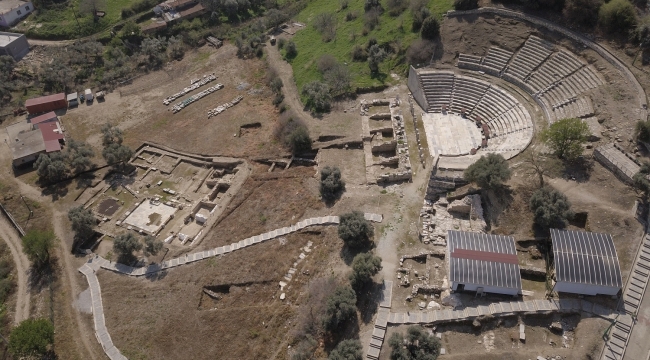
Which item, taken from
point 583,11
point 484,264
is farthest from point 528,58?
point 484,264

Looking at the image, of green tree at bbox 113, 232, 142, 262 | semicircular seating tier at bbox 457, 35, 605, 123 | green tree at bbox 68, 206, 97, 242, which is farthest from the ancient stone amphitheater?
green tree at bbox 68, 206, 97, 242

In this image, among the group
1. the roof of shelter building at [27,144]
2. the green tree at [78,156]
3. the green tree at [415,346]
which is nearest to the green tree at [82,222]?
the green tree at [78,156]

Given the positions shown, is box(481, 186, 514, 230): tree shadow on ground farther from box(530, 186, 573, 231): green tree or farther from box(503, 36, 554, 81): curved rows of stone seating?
box(503, 36, 554, 81): curved rows of stone seating

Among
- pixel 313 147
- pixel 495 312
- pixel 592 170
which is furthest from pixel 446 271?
pixel 313 147

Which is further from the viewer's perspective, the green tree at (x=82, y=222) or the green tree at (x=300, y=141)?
the green tree at (x=300, y=141)

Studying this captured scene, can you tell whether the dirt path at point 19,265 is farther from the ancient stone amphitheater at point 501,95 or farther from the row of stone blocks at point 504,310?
the ancient stone amphitheater at point 501,95

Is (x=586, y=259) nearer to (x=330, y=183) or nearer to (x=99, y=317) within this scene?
(x=330, y=183)

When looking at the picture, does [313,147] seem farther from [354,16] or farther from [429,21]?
[354,16]
